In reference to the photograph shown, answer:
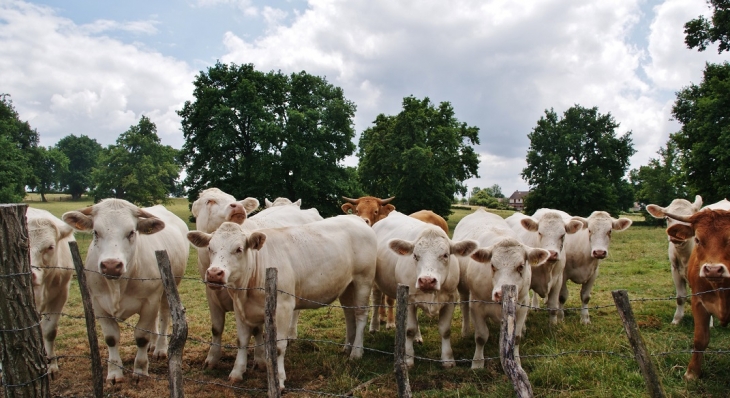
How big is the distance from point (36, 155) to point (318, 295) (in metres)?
52.5

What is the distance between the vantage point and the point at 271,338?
4148 millimetres

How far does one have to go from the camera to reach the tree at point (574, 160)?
133 ft

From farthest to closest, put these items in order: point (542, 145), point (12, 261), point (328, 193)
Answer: point (542, 145)
point (328, 193)
point (12, 261)

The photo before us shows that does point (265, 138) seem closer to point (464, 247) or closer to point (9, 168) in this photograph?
point (9, 168)

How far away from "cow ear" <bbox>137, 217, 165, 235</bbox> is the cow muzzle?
72 centimetres

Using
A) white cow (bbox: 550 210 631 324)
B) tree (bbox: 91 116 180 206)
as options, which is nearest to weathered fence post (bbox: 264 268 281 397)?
white cow (bbox: 550 210 631 324)

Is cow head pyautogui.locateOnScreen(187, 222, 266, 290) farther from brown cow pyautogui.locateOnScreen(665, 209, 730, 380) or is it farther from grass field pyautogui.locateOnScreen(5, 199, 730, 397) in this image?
brown cow pyautogui.locateOnScreen(665, 209, 730, 380)

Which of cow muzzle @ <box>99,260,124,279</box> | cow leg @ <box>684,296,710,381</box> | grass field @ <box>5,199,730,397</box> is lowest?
grass field @ <box>5,199,730,397</box>

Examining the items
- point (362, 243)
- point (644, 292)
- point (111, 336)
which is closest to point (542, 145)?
point (644, 292)

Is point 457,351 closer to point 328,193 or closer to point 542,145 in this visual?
point 328,193

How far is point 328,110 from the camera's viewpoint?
31.3 m

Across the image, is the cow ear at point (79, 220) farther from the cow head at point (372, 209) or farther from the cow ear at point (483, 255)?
the cow head at point (372, 209)

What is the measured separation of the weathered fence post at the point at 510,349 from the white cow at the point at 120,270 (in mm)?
3877

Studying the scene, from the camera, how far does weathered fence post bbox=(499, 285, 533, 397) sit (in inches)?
138
